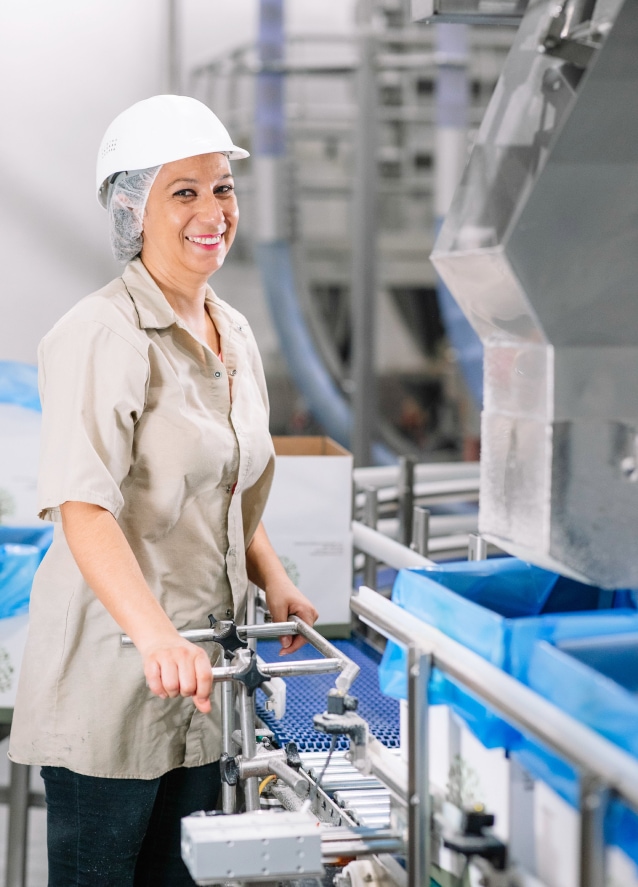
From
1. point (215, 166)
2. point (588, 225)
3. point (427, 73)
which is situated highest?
point (427, 73)

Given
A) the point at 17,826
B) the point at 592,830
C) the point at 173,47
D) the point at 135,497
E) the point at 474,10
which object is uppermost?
the point at 173,47

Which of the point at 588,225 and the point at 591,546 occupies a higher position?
the point at 588,225

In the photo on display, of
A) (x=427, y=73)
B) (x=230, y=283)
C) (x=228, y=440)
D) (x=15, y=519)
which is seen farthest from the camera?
(x=427, y=73)

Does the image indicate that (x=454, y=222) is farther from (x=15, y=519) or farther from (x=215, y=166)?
(x=15, y=519)

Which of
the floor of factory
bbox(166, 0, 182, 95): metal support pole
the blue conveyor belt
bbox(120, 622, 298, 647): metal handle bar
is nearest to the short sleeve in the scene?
bbox(120, 622, 298, 647): metal handle bar

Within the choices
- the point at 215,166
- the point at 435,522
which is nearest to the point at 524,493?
the point at 215,166

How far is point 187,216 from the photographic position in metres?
1.42

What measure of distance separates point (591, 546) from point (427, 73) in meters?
5.70

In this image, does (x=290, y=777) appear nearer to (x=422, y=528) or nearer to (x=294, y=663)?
(x=294, y=663)

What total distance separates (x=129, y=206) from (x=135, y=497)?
407 mm

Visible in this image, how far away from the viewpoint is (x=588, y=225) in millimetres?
1048

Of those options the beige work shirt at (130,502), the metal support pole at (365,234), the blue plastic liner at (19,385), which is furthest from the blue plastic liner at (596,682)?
the metal support pole at (365,234)

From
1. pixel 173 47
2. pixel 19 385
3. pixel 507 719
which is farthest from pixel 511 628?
pixel 173 47

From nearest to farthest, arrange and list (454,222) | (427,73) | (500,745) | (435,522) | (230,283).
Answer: (500,745) → (454,222) → (435,522) → (230,283) → (427,73)
